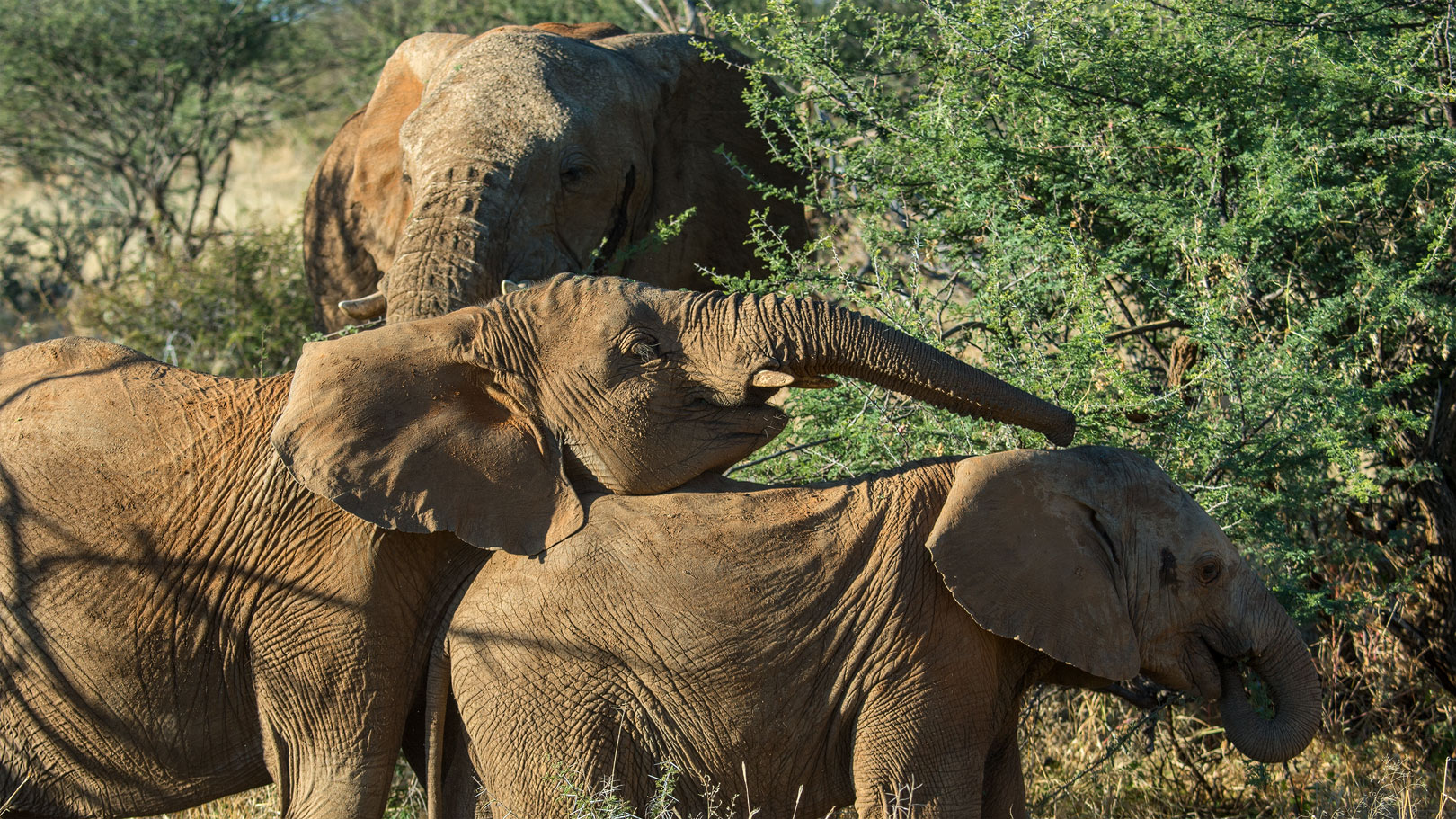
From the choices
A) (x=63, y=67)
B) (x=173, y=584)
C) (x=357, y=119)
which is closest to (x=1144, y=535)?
(x=173, y=584)

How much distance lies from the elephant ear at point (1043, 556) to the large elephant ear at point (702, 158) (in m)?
2.88

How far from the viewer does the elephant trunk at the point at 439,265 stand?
16.3ft

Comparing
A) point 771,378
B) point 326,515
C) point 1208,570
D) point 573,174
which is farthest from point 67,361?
point 1208,570

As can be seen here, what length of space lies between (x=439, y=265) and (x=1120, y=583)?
97.9 inches

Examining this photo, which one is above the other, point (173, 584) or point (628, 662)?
point (173, 584)

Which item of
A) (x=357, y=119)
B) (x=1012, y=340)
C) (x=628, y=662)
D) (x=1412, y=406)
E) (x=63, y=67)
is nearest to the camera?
(x=628, y=662)

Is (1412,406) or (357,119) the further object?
(357,119)

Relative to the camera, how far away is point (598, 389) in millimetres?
3574

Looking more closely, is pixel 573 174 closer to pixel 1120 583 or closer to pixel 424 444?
pixel 424 444

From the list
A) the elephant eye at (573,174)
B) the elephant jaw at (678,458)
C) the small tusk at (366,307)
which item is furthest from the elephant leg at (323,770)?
the elephant eye at (573,174)

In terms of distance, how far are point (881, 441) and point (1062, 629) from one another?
1089 millimetres

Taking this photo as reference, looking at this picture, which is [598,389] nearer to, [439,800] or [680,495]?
[680,495]

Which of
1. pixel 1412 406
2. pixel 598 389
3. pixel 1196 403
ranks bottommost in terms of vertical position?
pixel 1412 406

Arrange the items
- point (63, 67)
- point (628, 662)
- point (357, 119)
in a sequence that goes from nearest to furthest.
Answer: point (628, 662) < point (357, 119) < point (63, 67)
